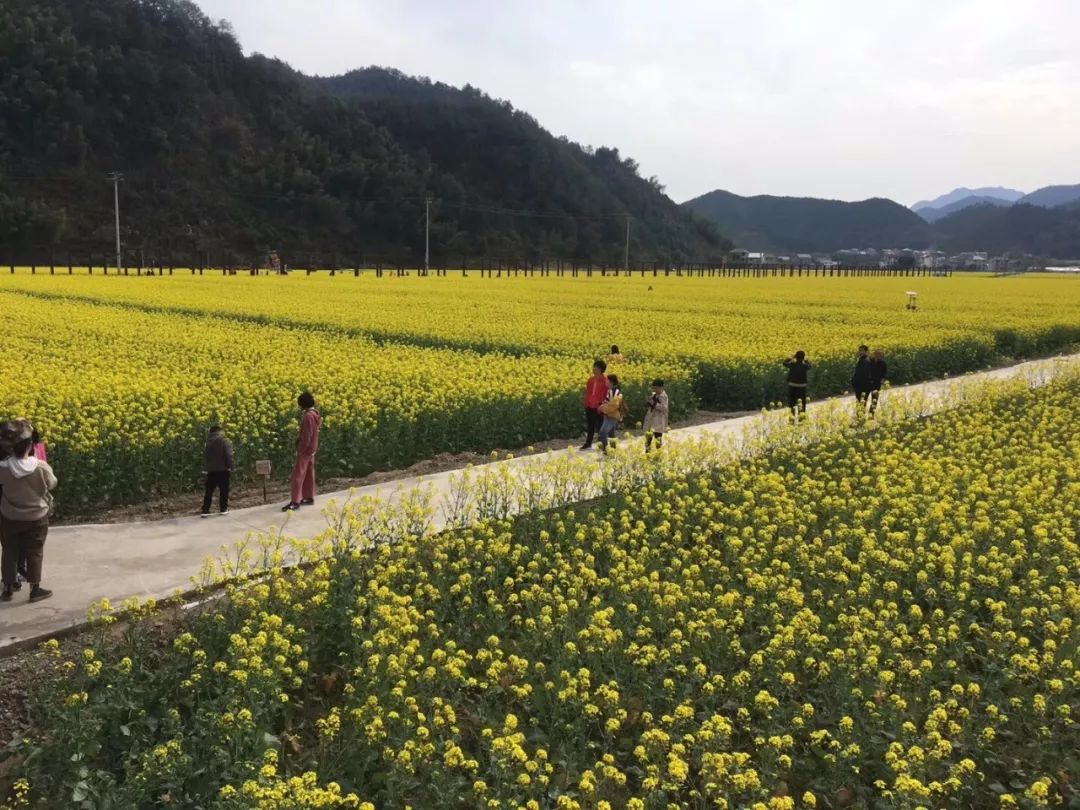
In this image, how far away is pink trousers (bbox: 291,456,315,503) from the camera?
1026 centimetres

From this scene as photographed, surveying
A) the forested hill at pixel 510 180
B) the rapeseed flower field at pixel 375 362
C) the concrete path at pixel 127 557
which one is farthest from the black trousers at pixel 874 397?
the forested hill at pixel 510 180

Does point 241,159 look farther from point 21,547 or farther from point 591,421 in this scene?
point 21,547

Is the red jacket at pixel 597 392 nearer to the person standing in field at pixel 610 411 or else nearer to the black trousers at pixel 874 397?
the person standing in field at pixel 610 411

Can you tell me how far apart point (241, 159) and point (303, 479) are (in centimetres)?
10630

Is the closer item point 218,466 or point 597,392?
point 218,466

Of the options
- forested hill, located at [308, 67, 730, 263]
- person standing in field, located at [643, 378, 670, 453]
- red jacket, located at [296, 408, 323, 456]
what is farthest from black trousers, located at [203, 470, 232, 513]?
forested hill, located at [308, 67, 730, 263]

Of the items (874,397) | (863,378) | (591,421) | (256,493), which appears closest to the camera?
(256,493)

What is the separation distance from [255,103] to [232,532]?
396 feet

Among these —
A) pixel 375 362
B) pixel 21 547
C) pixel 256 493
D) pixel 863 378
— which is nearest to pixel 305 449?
pixel 256 493

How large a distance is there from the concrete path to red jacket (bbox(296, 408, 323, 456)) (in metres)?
0.67

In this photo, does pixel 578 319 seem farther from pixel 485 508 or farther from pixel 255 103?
pixel 255 103

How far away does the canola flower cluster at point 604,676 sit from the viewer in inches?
196

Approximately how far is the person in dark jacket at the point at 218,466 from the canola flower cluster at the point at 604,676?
6.07 ft

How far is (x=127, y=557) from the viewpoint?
8430 millimetres
